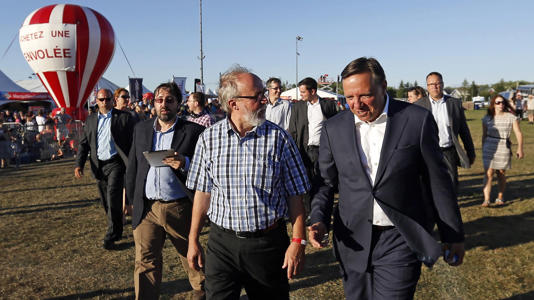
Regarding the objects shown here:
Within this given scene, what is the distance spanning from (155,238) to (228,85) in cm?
183

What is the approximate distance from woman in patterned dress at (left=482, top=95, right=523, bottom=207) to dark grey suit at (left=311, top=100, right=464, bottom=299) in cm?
608

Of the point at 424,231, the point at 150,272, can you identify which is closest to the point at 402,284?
the point at 424,231

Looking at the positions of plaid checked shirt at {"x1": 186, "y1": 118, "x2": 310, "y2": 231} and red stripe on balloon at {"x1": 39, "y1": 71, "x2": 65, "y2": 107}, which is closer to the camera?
plaid checked shirt at {"x1": 186, "y1": 118, "x2": 310, "y2": 231}

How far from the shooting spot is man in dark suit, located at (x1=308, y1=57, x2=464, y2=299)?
2.25 m

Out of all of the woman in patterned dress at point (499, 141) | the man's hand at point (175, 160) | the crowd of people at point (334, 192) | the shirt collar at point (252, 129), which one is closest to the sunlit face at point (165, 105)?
the man's hand at point (175, 160)

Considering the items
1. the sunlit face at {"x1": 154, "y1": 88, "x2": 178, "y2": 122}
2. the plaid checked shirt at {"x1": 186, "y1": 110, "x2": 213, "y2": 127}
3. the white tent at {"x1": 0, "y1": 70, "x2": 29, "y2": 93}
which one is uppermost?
the white tent at {"x1": 0, "y1": 70, "x2": 29, "y2": 93}

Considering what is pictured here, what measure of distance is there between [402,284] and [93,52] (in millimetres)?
16881

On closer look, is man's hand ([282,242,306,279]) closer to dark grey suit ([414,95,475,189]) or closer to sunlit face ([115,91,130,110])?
dark grey suit ([414,95,475,189])

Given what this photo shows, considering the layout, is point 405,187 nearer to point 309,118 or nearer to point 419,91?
point 309,118

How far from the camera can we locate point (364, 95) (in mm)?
2320

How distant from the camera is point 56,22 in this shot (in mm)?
15758

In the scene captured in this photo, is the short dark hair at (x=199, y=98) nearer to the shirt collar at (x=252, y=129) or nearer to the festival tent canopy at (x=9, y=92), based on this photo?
the shirt collar at (x=252, y=129)

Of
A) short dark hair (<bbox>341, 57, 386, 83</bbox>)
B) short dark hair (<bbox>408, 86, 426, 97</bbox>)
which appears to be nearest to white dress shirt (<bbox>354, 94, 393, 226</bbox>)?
short dark hair (<bbox>341, 57, 386, 83</bbox>)

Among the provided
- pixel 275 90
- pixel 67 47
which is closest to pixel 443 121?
pixel 275 90
